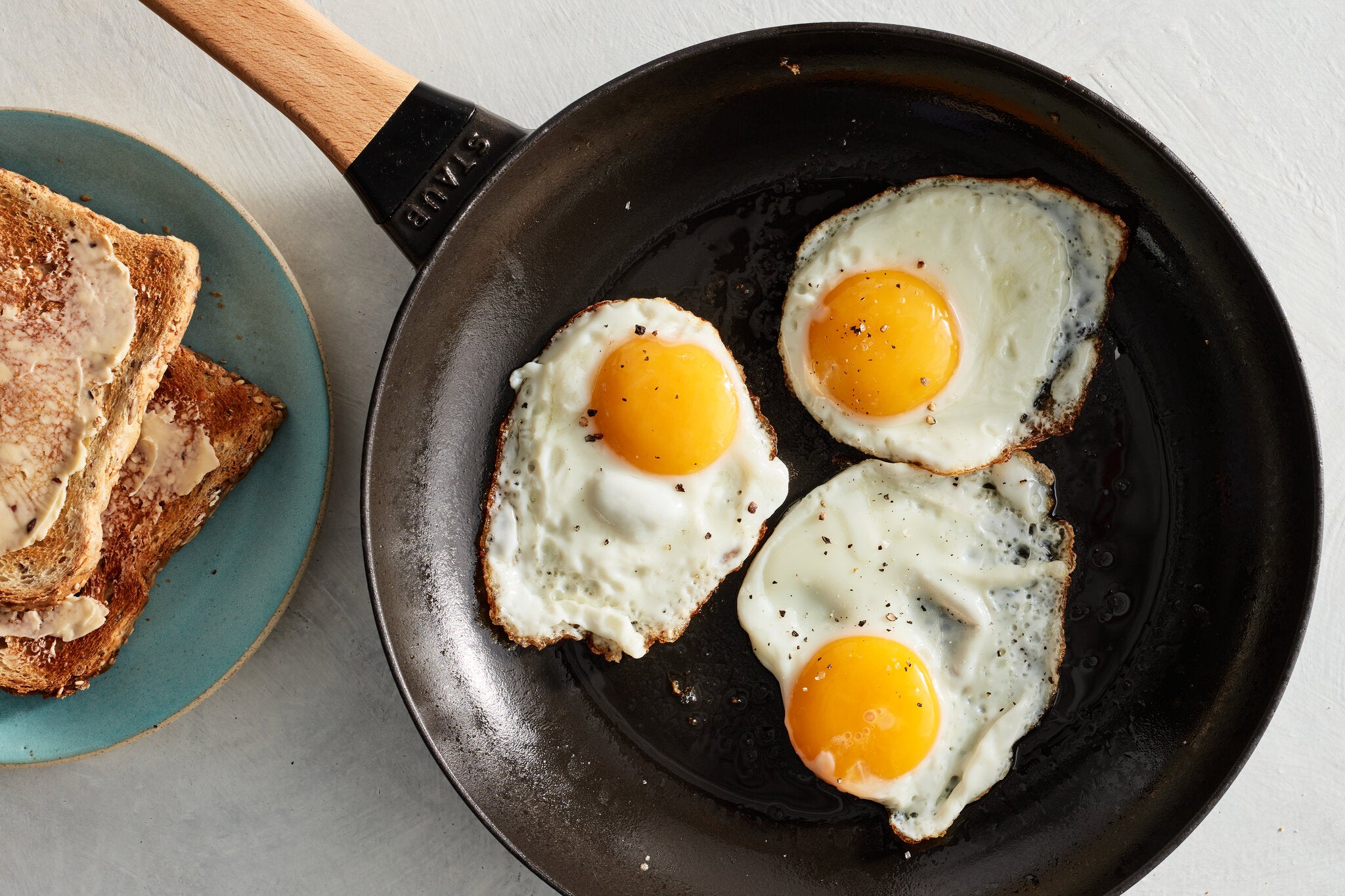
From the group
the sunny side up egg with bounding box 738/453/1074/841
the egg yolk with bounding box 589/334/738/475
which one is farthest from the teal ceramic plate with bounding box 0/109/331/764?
the sunny side up egg with bounding box 738/453/1074/841

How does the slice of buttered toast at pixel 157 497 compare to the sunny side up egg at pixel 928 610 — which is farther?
the sunny side up egg at pixel 928 610

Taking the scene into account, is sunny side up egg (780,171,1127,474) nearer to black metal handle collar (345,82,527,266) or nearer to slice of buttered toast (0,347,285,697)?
black metal handle collar (345,82,527,266)

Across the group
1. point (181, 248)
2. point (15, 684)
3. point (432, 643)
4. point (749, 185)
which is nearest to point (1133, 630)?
point (749, 185)

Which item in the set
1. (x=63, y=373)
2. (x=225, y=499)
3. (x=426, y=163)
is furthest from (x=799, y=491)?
(x=63, y=373)

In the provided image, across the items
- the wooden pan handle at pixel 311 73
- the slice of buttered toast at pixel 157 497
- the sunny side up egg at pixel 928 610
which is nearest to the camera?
the wooden pan handle at pixel 311 73

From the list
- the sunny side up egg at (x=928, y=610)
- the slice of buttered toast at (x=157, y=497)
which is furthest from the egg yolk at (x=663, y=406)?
the slice of buttered toast at (x=157, y=497)

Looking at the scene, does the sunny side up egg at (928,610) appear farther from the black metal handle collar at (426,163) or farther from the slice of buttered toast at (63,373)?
the slice of buttered toast at (63,373)

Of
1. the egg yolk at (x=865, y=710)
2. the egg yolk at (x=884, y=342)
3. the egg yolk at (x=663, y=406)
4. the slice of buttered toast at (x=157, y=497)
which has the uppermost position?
the egg yolk at (x=884, y=342)
